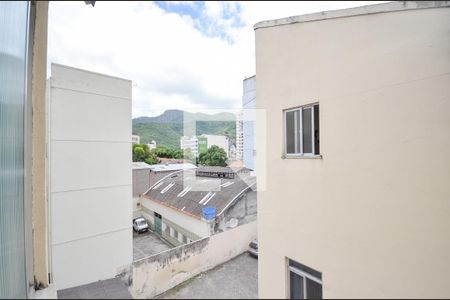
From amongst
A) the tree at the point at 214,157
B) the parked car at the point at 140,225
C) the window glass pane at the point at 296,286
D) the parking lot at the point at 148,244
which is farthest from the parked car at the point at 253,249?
the parked car at the point at 140,225

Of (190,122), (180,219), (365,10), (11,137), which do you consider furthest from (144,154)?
(365,10)

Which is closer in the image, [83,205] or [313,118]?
[313,118]

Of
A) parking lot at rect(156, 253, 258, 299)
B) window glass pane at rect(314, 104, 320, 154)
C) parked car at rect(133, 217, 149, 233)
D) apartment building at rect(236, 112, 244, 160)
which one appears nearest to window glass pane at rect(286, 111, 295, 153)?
window glass pane at rect(314, 104, 320, 154)

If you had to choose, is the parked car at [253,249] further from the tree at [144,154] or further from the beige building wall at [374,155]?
the tree at [144,154]

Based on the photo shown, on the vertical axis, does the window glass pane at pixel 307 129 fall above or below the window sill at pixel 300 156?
above

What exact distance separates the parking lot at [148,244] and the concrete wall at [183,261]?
2.61 metres

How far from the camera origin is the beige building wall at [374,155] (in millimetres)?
1258

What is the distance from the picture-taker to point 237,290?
222cm

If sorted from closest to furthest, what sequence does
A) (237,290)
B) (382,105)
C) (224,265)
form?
(382,105) → (237,290) → (224,265)

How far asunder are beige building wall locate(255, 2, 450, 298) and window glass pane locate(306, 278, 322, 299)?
0.07m

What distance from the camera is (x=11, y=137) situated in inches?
54.3

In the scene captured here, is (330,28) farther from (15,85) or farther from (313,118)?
(15,85)

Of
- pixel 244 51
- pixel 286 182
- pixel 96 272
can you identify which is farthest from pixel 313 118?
pixel 96 272

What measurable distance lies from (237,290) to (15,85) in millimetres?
2561
